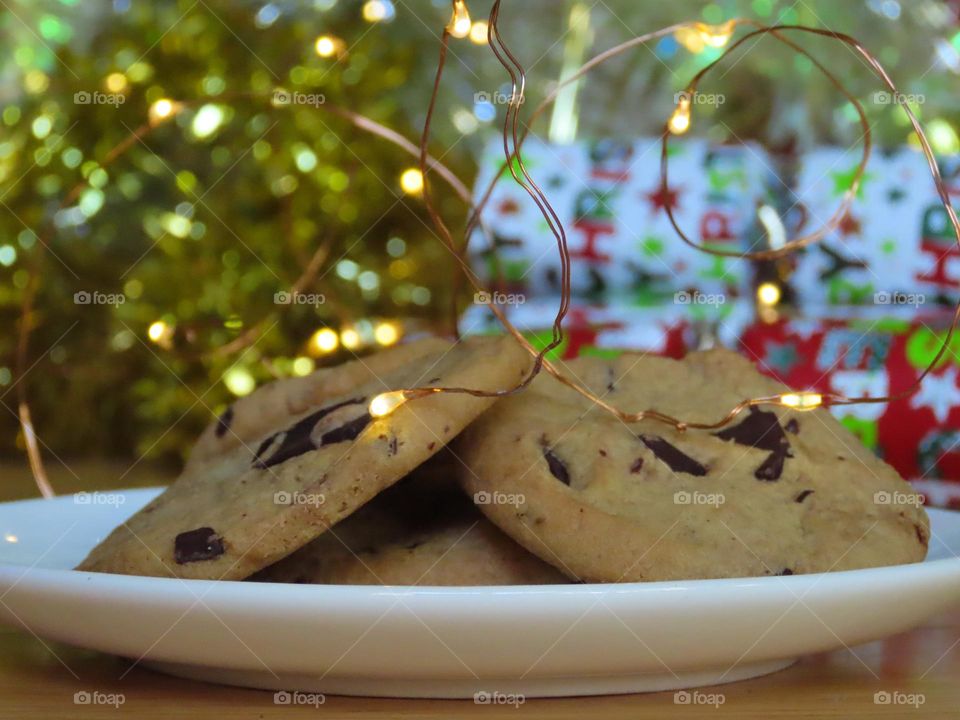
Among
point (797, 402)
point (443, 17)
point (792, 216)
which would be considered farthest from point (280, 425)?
point (443, 17)

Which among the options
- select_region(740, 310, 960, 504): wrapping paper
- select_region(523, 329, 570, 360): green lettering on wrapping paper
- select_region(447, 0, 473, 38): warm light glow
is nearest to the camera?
select_region(447, 0, 473, 38): warm light glow

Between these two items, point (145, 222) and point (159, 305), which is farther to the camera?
point (145, 222)

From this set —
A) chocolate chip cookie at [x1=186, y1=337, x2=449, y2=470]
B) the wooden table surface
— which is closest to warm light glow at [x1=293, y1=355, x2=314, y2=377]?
chocolate chip cookie at [x1=186, y1=337, x2=449, y2=470]

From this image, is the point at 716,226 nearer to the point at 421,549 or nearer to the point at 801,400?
the point at 801,400

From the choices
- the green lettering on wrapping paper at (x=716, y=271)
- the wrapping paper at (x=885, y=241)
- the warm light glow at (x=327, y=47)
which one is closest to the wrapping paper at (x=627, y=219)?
the green lettering on wrapping paper at (x=716, y=271)

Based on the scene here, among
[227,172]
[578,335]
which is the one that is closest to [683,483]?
[578,335]

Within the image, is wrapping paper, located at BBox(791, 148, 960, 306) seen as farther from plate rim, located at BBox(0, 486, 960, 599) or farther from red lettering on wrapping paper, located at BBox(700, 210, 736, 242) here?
plate rim, located at BBox(0, 486, 960, 599)

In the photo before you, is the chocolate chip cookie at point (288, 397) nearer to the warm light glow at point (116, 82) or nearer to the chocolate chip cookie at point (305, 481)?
the chocolate chip cookie at point (305, 481)

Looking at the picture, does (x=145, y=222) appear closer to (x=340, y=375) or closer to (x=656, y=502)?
(x=340, y=375)
